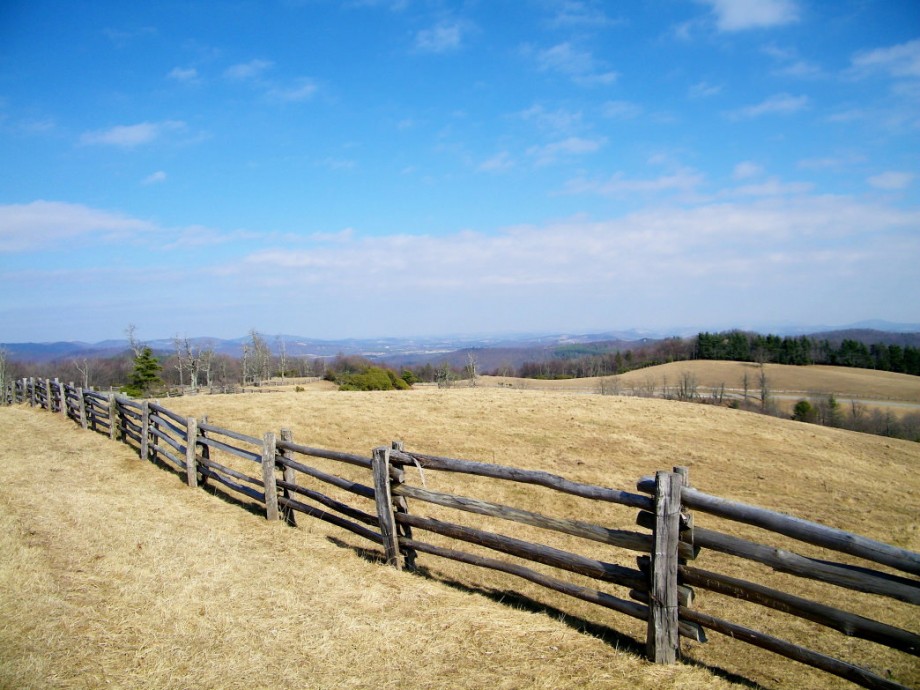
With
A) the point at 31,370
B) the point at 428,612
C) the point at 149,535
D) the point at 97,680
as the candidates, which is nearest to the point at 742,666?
the point at 428,612

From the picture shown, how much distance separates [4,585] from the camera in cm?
579

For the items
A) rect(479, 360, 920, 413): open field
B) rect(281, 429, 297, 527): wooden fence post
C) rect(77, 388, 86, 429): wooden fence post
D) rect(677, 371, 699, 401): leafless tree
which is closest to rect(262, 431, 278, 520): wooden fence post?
rect(281, 429, 297, 527): wooden fence post

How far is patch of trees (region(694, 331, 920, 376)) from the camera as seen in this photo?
111000mm

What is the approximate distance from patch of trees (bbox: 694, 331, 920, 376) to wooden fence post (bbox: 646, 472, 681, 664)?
383ft

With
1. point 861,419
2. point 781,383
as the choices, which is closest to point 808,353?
point 781,383

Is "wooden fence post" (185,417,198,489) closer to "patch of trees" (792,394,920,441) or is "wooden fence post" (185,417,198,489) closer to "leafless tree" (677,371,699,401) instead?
"patch of trees" (792,394,920,441)

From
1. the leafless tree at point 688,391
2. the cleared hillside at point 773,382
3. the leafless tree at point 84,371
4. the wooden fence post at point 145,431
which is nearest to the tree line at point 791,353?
the cleared hillside at point 773,382

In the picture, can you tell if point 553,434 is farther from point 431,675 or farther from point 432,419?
point 431,675

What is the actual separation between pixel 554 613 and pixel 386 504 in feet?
8.53

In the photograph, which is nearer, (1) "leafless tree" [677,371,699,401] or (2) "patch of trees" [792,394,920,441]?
(2) "patch of trees" [792,394,920,441]

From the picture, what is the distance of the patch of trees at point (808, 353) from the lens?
111 m

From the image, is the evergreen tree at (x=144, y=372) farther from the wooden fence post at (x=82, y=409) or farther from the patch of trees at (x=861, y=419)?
the patch of trees at (x=861, y=419)

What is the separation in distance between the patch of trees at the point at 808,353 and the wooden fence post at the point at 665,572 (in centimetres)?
11686

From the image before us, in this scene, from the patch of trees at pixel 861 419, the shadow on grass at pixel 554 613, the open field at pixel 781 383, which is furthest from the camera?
the open field at pixel 781 383
